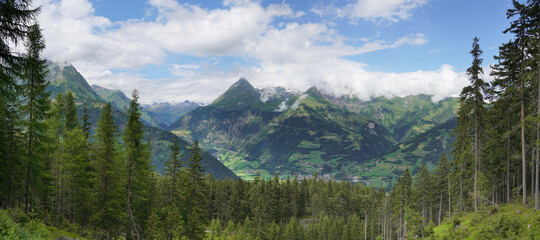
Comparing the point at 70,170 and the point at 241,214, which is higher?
the point at 70,170

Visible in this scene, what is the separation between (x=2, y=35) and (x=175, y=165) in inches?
1232

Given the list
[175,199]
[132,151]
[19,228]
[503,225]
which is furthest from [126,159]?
[503,225]

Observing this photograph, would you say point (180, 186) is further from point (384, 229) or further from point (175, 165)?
point (384, 229)

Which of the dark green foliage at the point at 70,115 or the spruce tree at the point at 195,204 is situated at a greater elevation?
the dark green foliage at the point at 70,115

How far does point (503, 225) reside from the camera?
24.3 m

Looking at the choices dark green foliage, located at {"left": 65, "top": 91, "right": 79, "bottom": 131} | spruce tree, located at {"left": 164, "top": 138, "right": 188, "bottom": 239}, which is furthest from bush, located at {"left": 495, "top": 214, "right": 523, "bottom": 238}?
dark green foliage, located at {"left": 65, "top": 91, "right": 79, "bottom": 131}

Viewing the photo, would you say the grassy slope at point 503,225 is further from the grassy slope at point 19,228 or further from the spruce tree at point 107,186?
the spruce tree at point 107,186

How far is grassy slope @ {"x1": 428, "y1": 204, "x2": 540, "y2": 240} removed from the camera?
73.7 feet

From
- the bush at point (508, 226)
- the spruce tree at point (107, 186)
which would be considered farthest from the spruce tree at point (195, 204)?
the bush at point (508, 226)

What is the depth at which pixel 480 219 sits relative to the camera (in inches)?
1207

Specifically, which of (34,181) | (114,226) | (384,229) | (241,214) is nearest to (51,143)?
(34,181)

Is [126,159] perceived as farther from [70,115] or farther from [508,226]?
[508,226]

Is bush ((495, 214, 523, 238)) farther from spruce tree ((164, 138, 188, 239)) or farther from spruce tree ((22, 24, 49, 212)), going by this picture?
spruce tree ((22, 24, 49, 212))

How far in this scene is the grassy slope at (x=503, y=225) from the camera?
22.5 meters
